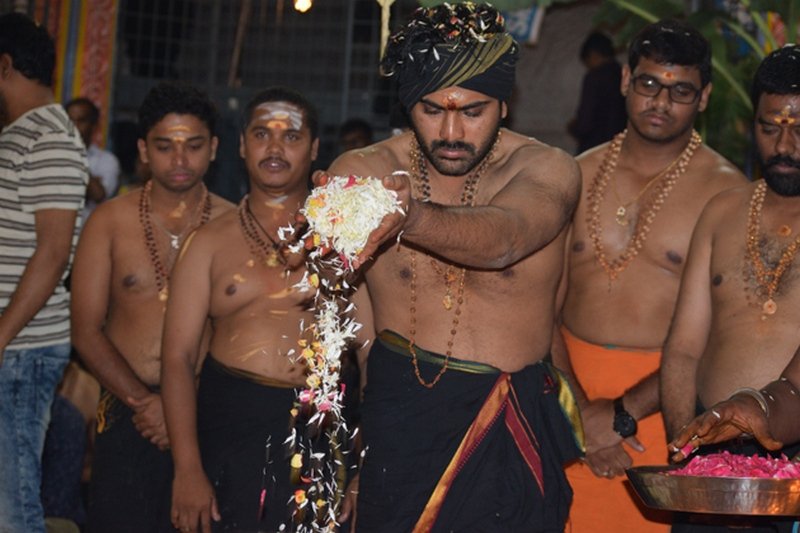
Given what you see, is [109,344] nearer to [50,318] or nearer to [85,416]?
[50,318]

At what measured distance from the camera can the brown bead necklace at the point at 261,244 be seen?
17.9ft

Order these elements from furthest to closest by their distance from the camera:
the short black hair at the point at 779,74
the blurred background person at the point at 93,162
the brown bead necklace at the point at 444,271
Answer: the blurred background person at the point at 93,162 < the short black hair at the point at 779,74 < the brown bead necklace at the point at 444,271

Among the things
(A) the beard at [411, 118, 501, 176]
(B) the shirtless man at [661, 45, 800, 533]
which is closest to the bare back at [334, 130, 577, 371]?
(A) the beard at [411, 118, 501, 176]

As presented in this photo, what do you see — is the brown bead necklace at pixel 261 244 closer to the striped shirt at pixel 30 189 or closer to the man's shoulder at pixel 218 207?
the man's shoulder at pixel 218 207

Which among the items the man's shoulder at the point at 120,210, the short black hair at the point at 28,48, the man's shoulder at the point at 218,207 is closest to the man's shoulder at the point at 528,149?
the man's shoulder at the point at 218,207

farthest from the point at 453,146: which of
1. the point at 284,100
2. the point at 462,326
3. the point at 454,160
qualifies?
the point at 284,100

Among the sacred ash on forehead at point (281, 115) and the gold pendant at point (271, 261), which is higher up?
the sacred ash on forehead at point (281, 115)

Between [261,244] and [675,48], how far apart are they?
1.87m

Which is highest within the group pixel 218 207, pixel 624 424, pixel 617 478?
pixel 218 207

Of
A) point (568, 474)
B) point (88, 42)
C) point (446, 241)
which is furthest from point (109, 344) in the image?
point (88, 42)

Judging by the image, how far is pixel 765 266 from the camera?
15.8ft

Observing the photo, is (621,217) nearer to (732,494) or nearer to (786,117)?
(786,117)

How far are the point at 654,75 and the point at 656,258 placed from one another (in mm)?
744

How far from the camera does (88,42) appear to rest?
11.1 metres
